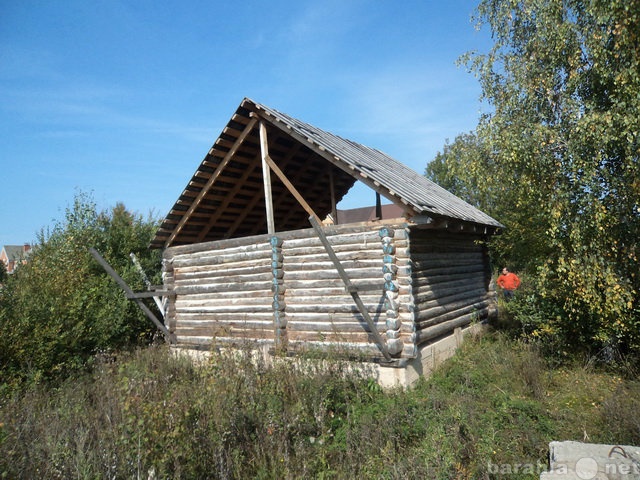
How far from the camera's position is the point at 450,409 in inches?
219

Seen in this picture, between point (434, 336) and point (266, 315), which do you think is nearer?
point (434, 336)

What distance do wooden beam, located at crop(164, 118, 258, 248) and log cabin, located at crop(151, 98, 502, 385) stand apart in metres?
0.03

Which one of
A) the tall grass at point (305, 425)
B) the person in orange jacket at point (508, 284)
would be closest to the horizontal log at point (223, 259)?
the tall grass at point (305, 425)

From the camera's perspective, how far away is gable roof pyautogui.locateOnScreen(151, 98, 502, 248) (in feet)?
25.7

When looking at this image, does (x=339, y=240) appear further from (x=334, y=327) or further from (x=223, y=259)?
(x=223, y=259)

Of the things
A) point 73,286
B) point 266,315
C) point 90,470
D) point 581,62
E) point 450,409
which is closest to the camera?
point 90,470

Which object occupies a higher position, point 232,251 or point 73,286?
point 232,251

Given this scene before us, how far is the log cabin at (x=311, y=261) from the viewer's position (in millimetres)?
7535

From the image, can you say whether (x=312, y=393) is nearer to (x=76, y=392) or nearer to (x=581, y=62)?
(x=76, y=392)

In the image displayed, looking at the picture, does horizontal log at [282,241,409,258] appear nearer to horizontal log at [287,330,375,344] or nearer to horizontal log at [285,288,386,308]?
horizontal log at [285,288,386,308]

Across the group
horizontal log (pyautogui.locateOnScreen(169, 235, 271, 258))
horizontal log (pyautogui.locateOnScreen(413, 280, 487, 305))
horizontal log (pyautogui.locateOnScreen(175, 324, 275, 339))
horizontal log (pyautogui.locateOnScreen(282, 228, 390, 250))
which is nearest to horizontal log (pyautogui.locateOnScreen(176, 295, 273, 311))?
horizontal log (pyautogui.locateOnScreen(175, 324, 275, 339))

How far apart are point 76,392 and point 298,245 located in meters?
4.78

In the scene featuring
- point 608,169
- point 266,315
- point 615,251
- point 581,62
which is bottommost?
point 266,315

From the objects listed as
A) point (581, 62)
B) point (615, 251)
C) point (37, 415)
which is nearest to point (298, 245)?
point (37, 415)
